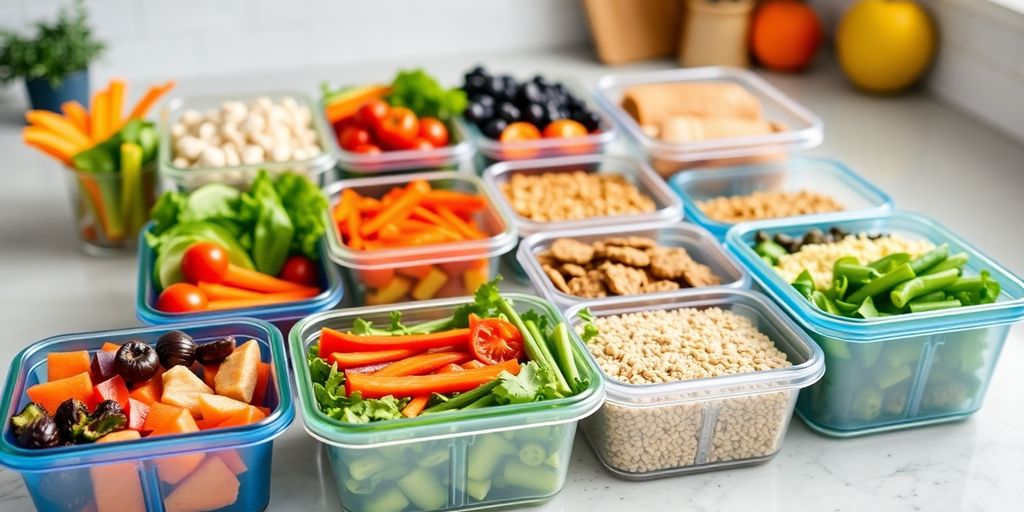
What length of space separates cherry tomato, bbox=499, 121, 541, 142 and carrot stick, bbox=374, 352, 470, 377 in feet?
2.60

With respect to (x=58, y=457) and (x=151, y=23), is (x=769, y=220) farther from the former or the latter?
(x=151, y=23)

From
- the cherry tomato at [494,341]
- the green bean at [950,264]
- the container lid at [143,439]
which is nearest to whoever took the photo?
the container lid at [143,439]


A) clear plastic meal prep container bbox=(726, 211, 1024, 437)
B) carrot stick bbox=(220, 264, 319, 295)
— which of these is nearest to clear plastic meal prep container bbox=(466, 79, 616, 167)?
carrot stick bbox=(220, 264, 319, 295)

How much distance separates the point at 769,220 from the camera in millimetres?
1893

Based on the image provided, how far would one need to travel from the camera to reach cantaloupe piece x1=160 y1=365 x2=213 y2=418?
4.57ft

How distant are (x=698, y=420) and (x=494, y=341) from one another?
29 cm

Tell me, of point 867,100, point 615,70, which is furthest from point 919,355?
point 615,70

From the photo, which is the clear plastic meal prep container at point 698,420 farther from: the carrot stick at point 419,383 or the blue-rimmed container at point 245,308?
the blue-rimmed container at point 245,308

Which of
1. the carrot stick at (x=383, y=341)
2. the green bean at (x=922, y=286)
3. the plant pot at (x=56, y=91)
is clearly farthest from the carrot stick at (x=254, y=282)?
the plant pot at (x=56, y=91)

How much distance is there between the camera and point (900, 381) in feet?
5.15

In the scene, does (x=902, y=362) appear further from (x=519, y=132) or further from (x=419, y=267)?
(x=519, y=132)

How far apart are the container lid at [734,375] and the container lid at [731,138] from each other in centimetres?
56

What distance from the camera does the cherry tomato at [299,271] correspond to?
186cm

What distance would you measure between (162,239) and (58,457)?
2.03 feet
